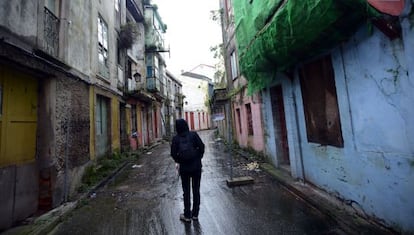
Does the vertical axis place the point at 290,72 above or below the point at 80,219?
above

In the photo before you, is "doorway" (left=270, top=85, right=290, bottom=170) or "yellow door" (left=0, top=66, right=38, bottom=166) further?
"doorway" (left=270, top=85, right=290, bottom=170)

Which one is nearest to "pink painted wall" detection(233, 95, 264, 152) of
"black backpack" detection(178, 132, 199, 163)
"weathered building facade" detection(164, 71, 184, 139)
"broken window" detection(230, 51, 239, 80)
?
"broken window" detection(230, 51, 239, 80)

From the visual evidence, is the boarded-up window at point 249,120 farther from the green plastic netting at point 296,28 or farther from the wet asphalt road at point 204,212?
the green plastic netting at point 296,28

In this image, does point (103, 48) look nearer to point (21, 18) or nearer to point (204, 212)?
point (21, 18)

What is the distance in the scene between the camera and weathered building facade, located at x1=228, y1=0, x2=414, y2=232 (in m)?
2.66

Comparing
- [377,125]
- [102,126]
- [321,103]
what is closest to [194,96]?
[102,126]

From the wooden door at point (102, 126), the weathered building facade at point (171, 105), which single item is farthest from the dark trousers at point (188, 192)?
the weathered building facade at point (171, 105)

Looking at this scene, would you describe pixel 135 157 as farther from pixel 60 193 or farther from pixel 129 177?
pixel 60 193

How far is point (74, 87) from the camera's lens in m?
6.07

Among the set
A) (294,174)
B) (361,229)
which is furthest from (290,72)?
(361,229)

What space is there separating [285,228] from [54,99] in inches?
216

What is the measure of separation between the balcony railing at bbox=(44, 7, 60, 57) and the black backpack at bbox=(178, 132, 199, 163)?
3.84 m

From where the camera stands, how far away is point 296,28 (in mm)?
3416

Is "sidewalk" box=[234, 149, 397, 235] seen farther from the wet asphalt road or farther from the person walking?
the person walking
